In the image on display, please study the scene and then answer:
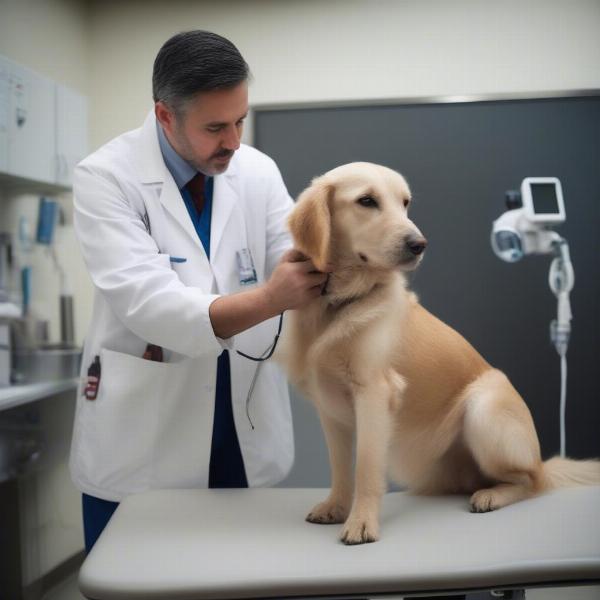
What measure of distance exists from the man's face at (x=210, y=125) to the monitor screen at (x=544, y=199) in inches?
57.0

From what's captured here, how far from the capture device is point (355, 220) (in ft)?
3.85

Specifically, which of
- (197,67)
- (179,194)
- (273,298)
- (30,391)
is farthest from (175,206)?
(30,391)

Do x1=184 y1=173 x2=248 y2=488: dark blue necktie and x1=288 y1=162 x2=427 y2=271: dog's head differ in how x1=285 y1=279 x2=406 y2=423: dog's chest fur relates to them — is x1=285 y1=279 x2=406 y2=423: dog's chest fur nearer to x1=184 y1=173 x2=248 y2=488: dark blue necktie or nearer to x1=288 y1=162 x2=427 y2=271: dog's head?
x1=288 y1=162 x2=427 y2=271: dog's head

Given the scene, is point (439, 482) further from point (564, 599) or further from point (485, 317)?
point (485, 317)

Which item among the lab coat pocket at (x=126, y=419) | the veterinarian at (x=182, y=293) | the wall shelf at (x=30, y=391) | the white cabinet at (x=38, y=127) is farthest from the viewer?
the white cabinet at (x=38, y=127)

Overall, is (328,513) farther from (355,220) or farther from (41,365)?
(41,365)

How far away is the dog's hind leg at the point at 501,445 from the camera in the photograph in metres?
1.21

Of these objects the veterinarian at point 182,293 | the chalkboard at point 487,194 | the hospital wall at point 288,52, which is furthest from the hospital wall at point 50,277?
the veterinarian at point 182,293

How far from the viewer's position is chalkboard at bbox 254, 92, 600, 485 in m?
2.57

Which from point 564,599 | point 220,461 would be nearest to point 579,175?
point 564,599

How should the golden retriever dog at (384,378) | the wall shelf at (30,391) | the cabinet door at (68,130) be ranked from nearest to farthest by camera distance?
the golden retriever dog at (384,378) → the wall shelf at (30,391) → the cabinet door at (68,130)

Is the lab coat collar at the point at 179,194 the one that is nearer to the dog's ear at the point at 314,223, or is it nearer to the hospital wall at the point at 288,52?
the dog's ear at the point at 314,223

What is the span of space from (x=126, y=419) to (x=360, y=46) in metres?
1.76

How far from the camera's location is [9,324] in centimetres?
233
